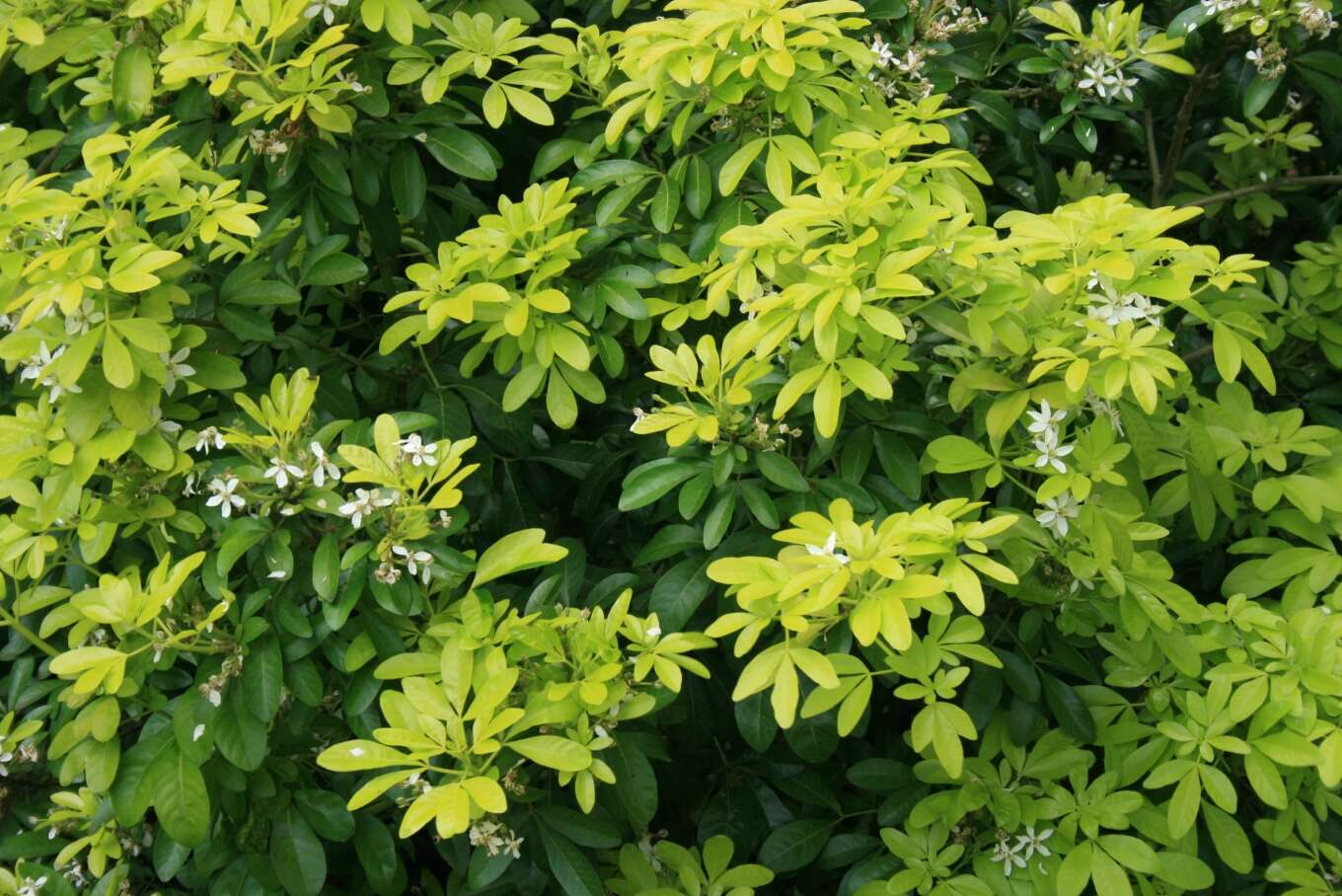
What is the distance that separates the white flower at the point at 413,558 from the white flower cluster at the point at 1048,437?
954mm

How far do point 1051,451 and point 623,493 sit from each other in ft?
2.29

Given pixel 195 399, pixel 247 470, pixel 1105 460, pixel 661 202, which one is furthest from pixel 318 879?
pixel 1105 460

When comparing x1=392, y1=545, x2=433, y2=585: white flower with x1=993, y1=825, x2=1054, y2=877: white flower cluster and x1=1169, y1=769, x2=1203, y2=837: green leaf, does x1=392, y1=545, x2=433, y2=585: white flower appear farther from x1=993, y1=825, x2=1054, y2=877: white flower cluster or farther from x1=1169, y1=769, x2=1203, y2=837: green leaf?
x1=1169, y1=769, x2=1203, y2=837: green leaf

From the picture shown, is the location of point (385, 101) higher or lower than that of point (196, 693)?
higher

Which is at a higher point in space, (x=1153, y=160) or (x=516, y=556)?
(x=516, y=556)

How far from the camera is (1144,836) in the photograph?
2336mm

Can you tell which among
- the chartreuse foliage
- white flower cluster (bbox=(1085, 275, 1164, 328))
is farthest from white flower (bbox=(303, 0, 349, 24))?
white flower cluster (bbox=(1085, 275, 1164, 328))

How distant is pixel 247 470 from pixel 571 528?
1.02 m

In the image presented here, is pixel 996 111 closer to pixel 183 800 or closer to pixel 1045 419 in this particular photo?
pixel 1045 419

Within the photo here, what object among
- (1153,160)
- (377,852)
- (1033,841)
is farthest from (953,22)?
(377,852)

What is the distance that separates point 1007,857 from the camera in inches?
89.6

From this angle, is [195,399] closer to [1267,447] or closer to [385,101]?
[385,101]

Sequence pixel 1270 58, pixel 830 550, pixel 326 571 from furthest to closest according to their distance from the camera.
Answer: pixel 1270 58
pixel 326 571
pixel 830 550

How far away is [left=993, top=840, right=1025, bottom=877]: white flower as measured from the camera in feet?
7.44
